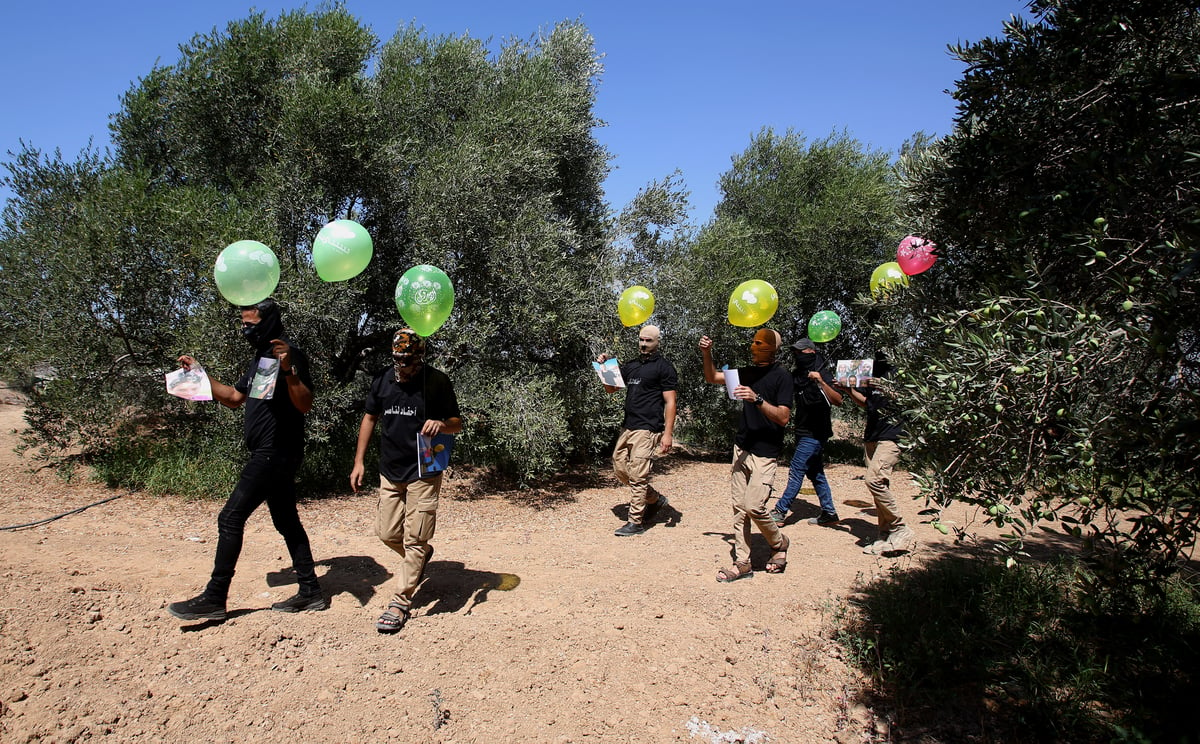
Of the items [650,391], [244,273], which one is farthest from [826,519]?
[244,273]

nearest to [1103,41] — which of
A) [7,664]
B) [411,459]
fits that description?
[411,459]

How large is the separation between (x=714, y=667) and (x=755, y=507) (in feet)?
4.53

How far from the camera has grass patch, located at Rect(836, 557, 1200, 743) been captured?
3082 millimetres

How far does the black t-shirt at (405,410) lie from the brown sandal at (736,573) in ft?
8.14

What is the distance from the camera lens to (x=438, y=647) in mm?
3908

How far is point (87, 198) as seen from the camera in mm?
6988

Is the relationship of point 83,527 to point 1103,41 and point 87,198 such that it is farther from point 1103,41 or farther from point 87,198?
point 1103,41

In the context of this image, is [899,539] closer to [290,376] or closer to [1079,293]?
[1079,293]

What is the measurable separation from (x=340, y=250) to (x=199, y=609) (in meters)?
2.61

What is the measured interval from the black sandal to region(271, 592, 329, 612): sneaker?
476 mm

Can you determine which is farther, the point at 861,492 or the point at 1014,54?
the point at 861,492

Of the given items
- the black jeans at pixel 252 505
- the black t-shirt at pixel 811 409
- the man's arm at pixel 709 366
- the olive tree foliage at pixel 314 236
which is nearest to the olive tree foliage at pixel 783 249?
the olive tree foliage at pixel 314 236

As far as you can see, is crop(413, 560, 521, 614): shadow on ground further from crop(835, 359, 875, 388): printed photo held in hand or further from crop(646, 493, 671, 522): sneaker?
crop(835, 359, 875, 388): printed photo held in hand

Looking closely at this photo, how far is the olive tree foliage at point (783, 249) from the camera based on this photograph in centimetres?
1024
